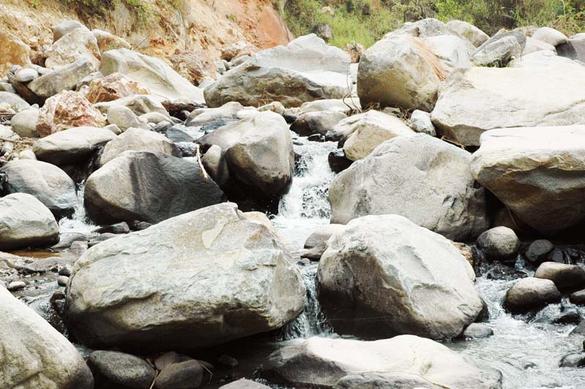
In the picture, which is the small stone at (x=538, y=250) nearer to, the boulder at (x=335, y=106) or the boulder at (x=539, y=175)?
the boulder at (x=539, y=175)

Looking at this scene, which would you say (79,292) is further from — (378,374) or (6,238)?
(6,238)

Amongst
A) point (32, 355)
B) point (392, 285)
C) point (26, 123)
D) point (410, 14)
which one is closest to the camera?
point (32, 355)

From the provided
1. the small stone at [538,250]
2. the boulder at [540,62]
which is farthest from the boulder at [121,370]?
the boulder at [540,62]

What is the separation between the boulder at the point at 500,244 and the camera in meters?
6.76

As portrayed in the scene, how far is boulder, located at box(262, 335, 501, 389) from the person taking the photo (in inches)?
164

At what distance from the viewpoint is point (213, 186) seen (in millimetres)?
8477

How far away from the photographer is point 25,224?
727cm

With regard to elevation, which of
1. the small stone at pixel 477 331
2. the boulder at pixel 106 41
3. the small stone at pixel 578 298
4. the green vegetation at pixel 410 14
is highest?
the small stone at pixel 477 331

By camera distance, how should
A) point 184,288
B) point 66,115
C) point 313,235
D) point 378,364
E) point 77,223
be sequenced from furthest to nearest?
point 66,115 < point 77,223 < point 313,235 < point 184,288 < point 378,364

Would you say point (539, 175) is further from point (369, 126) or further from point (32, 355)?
point (32, 355)

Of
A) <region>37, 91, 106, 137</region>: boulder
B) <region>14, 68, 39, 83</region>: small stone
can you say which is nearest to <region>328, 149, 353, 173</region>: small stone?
<region>37, 91, 106, 137</region>: boulder

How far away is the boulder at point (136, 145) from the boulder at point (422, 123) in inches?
115

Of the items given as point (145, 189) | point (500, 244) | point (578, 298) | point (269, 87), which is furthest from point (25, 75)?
point (578, 298)

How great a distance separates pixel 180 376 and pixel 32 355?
882 mm
